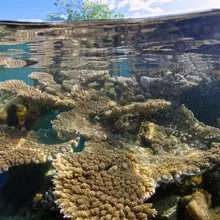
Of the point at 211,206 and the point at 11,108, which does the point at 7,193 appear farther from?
the point at 211,206

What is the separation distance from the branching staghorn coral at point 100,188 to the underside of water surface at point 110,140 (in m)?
0.02

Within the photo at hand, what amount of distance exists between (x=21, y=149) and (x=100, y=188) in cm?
204

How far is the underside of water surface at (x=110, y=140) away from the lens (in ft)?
12.1

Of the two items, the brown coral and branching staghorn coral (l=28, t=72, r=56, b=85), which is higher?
branching staghorn coral (l=28, t=72, r=56, b=85)

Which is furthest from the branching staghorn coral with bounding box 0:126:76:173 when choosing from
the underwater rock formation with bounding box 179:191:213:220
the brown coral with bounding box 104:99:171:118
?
the underwater rock formation with bounding box 179:191:213:220

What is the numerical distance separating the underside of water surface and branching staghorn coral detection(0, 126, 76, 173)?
0.02 metres

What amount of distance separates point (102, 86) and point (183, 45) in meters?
7.08

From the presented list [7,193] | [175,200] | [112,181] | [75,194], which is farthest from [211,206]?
[7,193]

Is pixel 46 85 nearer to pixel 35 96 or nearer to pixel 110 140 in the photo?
pixel 35 96

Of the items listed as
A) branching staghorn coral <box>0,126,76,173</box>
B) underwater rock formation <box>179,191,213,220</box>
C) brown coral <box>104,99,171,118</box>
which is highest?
brown coral <box>104,99,171,118</box>

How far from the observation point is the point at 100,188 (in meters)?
3.62

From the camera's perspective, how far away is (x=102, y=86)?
9.15 meters

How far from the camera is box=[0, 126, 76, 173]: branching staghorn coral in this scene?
4390 mm

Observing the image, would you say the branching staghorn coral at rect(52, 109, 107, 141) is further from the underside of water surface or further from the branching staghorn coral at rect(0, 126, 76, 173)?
the branching staghorn coral at rect(0, 126, 76, 173)
